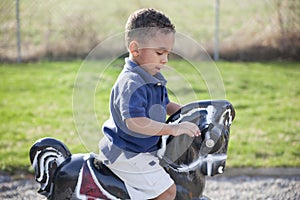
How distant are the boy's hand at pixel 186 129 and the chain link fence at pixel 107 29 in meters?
7.92

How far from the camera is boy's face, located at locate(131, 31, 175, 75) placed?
9.39 feet

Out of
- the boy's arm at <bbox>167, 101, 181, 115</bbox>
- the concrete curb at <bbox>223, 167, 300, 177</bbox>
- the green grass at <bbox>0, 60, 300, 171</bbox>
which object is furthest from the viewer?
the green grass at <bbox>0, 60, 300, 171</bbox>

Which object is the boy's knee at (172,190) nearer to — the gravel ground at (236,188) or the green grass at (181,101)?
the green grass at (181,101)

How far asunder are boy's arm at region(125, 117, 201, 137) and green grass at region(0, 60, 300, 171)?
0.34 meters

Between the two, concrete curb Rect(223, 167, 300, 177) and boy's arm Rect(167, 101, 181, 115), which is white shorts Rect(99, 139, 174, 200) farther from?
concrete curb Rect(223, 167, 300, 177)

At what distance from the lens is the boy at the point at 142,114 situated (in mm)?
2846

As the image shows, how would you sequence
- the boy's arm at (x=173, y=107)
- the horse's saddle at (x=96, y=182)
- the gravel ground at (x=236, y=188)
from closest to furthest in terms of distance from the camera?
the horse's saddle at (x=96, y=182) → the boy's arm at (x=173, y=107) → the gravel ground at (x=236, y=188)

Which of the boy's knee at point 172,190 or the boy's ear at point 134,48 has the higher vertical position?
the boy's ear at point 134,48

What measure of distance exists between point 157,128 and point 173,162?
1.12 ft

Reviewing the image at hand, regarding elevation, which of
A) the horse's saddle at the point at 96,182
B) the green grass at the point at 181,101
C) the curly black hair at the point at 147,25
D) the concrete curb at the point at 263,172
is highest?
the curly black hair at the point at 147,25

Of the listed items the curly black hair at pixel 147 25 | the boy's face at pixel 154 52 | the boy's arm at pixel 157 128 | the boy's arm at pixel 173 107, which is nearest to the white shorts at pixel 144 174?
the boy's arm at pixel 157 128

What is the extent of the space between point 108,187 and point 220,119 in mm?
775

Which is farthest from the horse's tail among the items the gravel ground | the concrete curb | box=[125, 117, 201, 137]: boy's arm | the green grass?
the concrete curb

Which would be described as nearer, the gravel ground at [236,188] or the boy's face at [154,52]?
the boy's face at [154,52]
